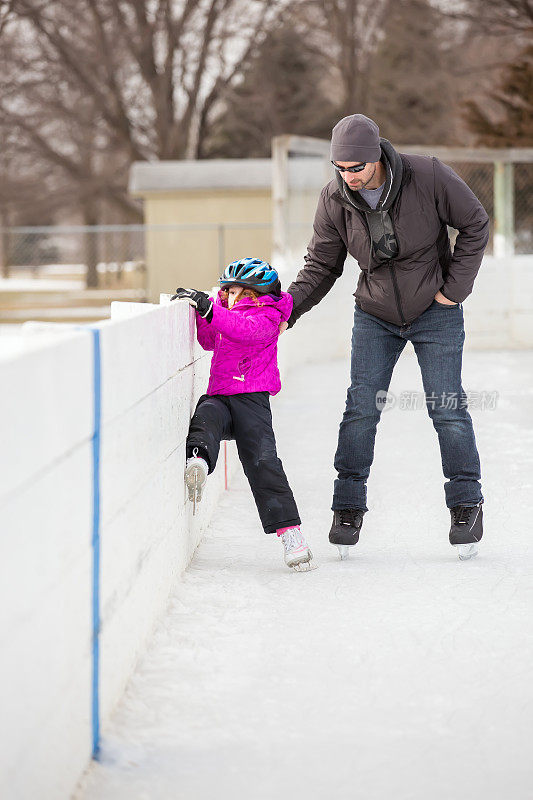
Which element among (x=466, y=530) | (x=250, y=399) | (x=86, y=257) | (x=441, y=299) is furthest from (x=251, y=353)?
(x=86, y=257)

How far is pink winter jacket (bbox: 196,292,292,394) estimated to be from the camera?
14.1ft

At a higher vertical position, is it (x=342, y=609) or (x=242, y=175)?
(x=242, y=175)

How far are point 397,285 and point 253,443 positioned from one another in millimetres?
772

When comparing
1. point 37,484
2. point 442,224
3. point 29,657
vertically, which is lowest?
point 29,657

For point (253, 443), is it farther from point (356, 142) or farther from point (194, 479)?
point (356, 142)

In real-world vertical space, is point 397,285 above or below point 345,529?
above

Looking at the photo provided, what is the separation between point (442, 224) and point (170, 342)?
3.66ft

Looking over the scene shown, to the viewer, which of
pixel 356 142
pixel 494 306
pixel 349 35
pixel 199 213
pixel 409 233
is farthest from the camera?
pixel 349 35

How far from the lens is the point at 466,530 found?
4.43 meters

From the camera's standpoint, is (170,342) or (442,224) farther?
(442,224)

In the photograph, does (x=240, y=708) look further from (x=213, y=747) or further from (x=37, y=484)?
(x=37, y=484)

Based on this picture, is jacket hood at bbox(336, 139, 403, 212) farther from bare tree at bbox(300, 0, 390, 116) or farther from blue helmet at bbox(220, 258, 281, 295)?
bare tree at bbox(300, 0, 390, 116)

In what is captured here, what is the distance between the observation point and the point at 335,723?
287 centimetres

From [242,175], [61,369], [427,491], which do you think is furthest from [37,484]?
[242,175]
